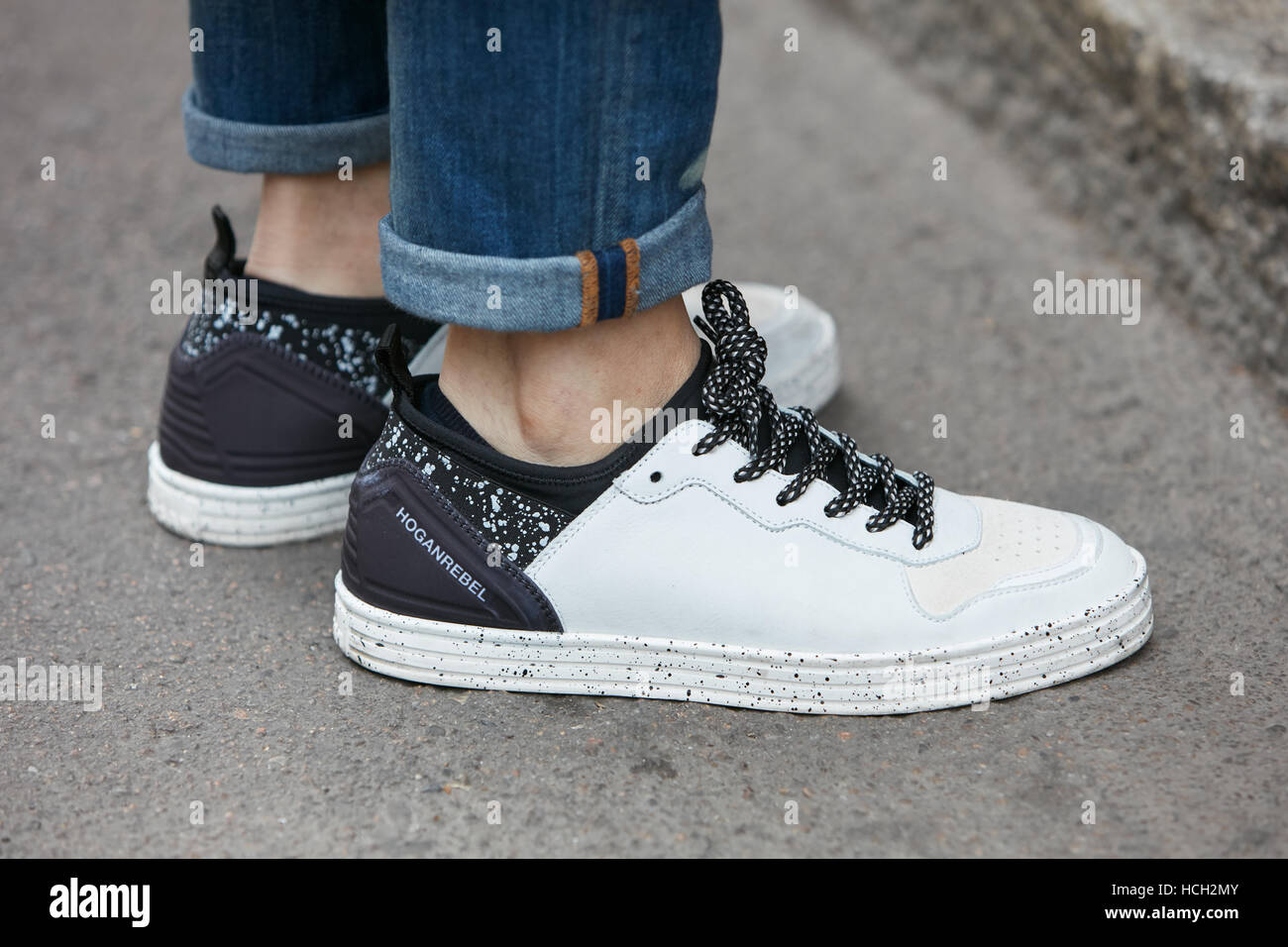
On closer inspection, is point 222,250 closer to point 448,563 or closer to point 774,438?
point 448,563

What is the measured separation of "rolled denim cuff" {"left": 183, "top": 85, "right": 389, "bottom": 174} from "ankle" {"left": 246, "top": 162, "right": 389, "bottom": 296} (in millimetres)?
27

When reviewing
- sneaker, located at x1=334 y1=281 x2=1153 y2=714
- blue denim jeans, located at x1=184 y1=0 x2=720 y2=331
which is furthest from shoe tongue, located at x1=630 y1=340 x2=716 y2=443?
blue denim jeans, located at x1=184 y1=0 x2=720 y2=331

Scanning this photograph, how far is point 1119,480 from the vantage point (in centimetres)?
149

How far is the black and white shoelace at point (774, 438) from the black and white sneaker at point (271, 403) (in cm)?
36

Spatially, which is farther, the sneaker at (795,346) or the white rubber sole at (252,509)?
the sneaker at (795,346)

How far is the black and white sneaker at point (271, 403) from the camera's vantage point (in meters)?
1.30

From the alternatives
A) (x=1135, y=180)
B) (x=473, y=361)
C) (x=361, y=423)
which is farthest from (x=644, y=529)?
(x=1135, y=180)

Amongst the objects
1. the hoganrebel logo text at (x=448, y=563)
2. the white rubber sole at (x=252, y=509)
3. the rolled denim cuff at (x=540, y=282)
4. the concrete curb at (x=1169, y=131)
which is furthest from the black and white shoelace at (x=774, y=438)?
the concrete curb at (x=1169, y=131)

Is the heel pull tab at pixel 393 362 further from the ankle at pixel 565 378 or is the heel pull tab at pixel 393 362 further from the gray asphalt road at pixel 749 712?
the gray asphalt road at pixel 749 712

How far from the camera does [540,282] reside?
0.97 metres

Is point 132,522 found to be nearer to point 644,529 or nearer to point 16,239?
point 644,529

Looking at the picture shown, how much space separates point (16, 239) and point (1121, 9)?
6.30 feet
